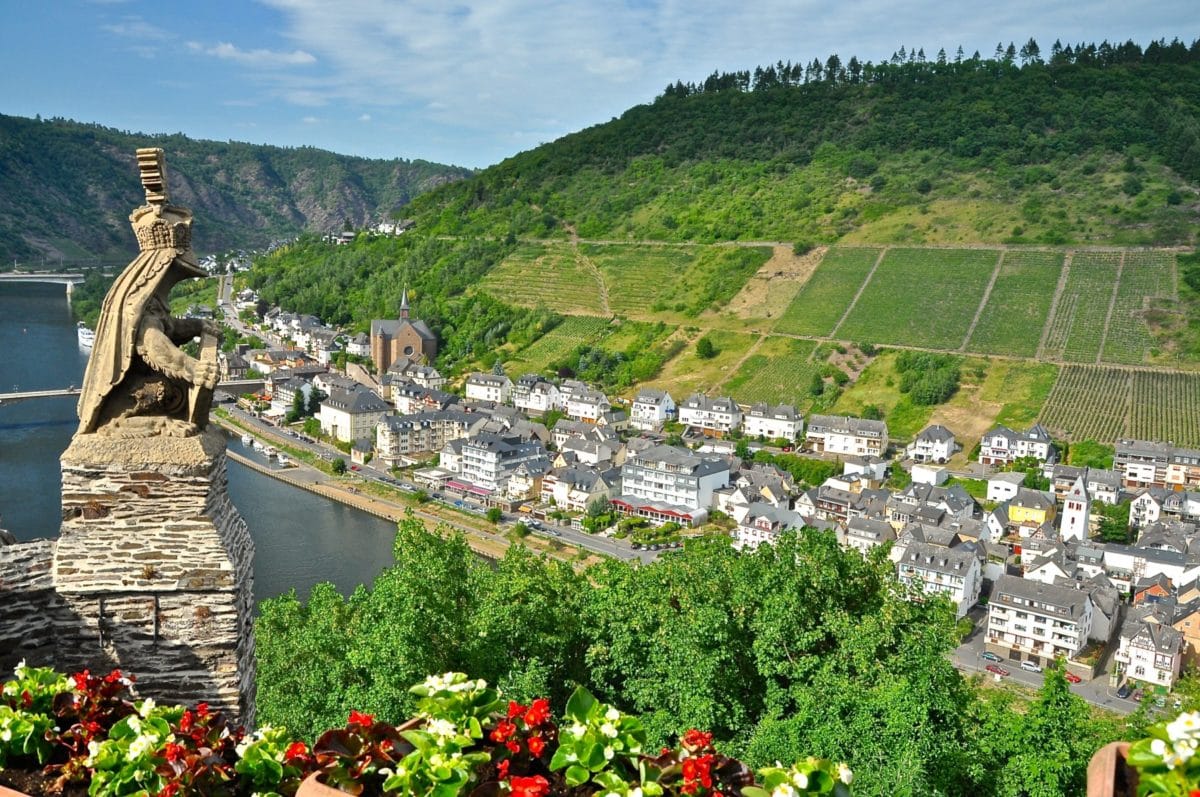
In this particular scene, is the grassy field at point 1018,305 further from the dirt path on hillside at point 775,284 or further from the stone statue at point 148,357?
the stone statue at point 148,357

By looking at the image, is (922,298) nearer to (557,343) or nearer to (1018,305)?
(1018,305)

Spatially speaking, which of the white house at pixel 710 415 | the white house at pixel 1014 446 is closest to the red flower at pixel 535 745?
the white house at pixel 1014 446

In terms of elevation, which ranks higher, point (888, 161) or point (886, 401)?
point (888, 161)

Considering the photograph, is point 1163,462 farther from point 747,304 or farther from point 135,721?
point 135,721

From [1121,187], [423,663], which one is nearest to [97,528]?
[423,663]

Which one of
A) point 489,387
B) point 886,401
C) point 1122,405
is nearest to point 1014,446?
point 1122,405

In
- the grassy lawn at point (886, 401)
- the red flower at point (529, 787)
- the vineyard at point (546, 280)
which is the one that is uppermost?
the vineyard at point (546, 280)

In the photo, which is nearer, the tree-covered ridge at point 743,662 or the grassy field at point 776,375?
the tree-covered ridge at point 743,662
